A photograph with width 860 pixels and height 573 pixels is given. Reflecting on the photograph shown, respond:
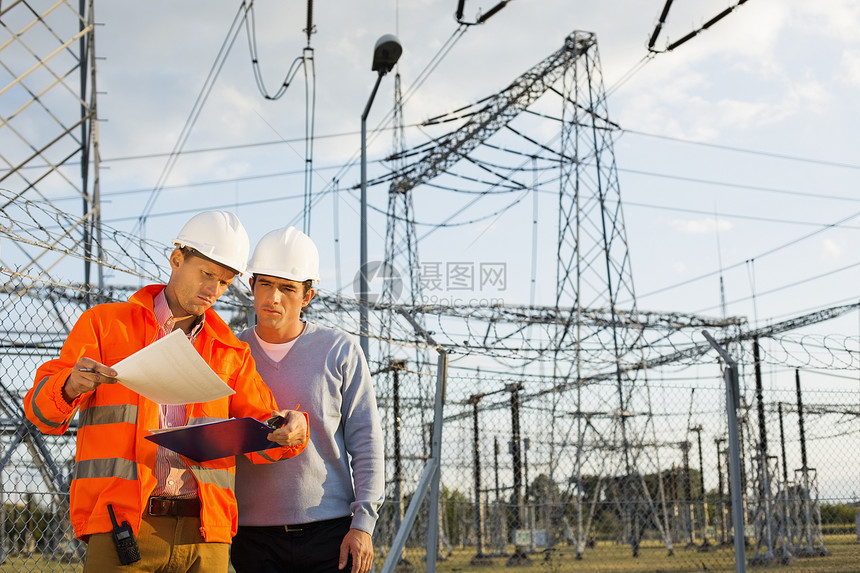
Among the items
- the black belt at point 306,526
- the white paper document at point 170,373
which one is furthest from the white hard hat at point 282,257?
the black belt at point 306,526

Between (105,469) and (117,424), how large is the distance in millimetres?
130

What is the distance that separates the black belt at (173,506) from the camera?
7.91 feet

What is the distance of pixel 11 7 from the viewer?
343 inches

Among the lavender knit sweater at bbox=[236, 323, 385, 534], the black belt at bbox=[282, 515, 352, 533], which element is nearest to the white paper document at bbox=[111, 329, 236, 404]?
the lavender knit sweater at bbox=[236, 323, 385, 534]

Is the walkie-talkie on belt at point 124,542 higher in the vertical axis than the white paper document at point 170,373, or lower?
lower

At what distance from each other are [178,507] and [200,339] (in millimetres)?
533

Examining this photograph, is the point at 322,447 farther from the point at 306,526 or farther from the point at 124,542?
the point at 124,542

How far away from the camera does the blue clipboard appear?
2346mm

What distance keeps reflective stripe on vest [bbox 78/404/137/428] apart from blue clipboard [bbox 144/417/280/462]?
0.32 feet

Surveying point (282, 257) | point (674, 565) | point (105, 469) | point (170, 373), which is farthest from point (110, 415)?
point (674, 565)

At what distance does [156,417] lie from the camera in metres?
2.47

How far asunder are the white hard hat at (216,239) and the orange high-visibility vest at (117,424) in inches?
8.6

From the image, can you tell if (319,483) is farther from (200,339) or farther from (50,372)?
(50,372)

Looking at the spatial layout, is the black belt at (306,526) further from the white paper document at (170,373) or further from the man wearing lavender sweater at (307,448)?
the white paper document at (170,373)
